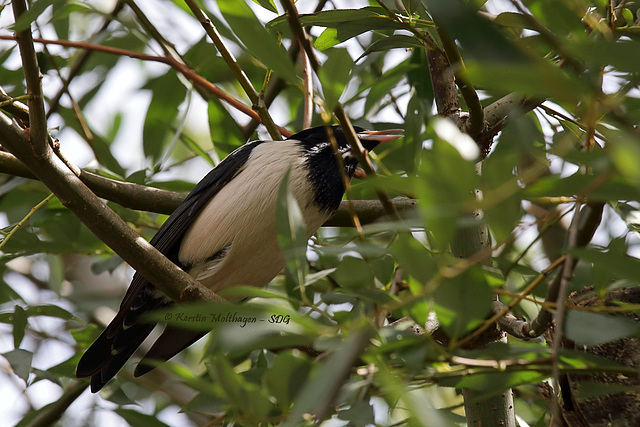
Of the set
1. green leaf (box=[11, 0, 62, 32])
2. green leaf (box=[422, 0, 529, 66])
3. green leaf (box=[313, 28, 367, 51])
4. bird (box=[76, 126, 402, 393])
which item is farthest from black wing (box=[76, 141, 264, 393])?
green leaf (box=[422, 0, 529, 66])

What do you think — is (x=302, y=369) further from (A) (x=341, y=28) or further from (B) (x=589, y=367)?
(A) (x=341, y=28)

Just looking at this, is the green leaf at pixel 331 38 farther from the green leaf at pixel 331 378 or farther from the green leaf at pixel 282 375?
the green leaf at pixel 331 378

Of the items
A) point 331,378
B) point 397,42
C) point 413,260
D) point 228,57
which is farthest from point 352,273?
point 228,57

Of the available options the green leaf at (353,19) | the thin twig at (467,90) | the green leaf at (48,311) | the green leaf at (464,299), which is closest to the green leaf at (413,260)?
the green leaf at (464,299)

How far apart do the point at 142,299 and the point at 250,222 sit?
600 millimetres

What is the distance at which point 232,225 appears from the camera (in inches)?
101

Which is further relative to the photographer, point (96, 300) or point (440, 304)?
point (96, 300)

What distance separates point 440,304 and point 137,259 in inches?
43.2

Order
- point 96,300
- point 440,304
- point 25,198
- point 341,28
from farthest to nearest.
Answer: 1. point 96,300
2. point 25,198
3. point 341,28
4. point 440,304

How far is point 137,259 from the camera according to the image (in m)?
1.92

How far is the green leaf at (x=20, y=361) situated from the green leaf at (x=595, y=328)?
1603mm

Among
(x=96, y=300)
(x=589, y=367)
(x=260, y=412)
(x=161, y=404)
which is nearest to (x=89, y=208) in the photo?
(x=260, y=412)

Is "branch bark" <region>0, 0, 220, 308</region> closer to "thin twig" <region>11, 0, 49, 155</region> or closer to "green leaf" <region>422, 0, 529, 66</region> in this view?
"thin twig" <region>11, 0, 49, 155</region>

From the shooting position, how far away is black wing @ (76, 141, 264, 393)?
2.52 metres
